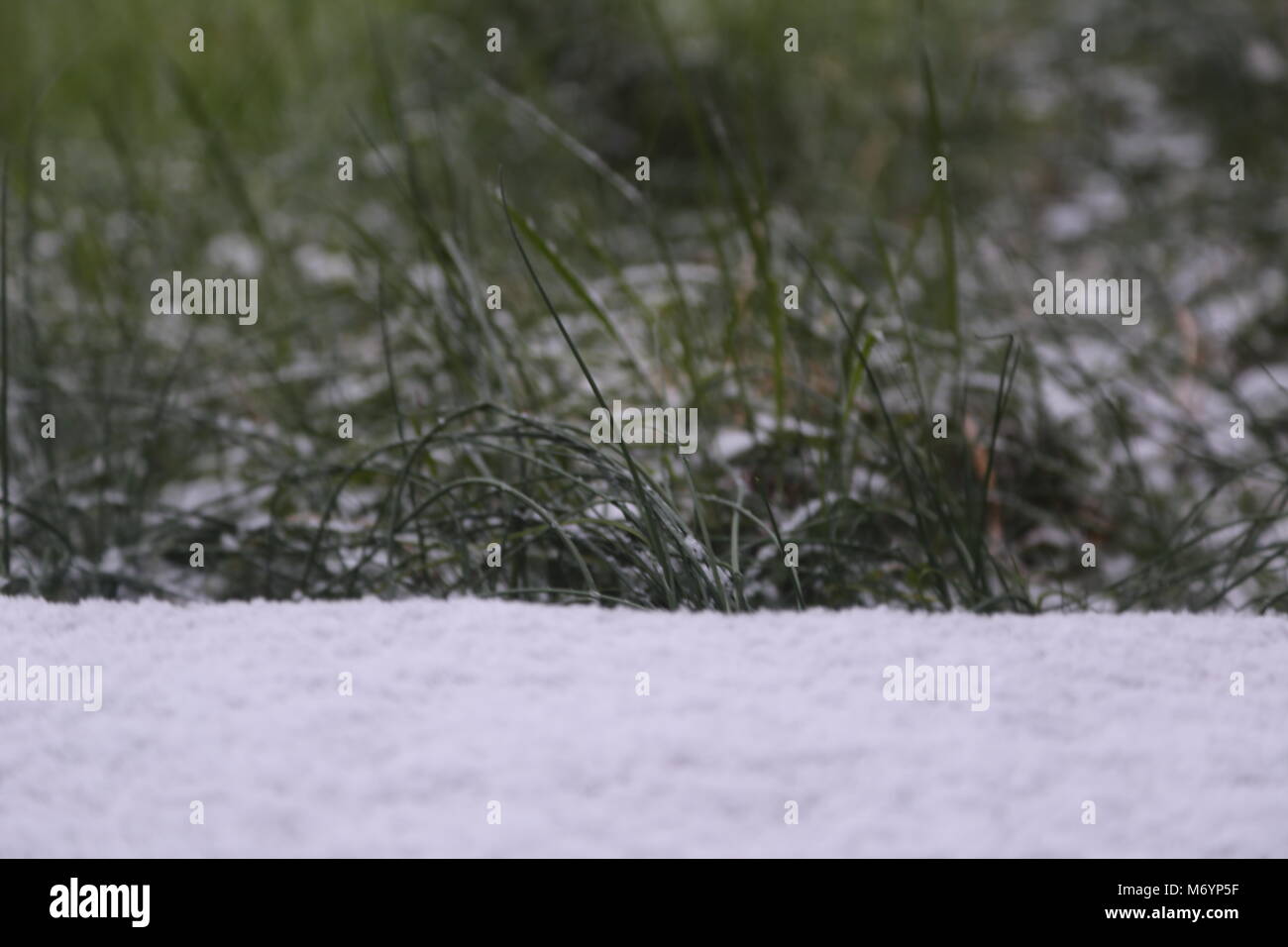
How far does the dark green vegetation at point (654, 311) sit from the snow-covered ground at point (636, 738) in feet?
0.49

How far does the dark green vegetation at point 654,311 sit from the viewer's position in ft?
3.64

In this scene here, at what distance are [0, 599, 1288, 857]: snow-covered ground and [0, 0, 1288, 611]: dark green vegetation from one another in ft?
0.49

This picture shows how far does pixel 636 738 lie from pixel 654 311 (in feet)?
3.07

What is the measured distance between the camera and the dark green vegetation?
1.11 meters

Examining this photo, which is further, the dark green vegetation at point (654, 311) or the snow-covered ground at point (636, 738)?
the dark green vegetation at point (654, 311)

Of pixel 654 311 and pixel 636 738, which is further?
pixel 654 311

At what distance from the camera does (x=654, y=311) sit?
4.95 feet

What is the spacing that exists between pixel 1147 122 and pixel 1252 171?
53 cm

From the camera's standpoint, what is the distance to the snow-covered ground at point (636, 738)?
59 centimetres

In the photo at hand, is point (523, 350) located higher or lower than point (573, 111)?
lower

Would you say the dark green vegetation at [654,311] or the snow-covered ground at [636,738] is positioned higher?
the dark green vegetation at [654,311]
